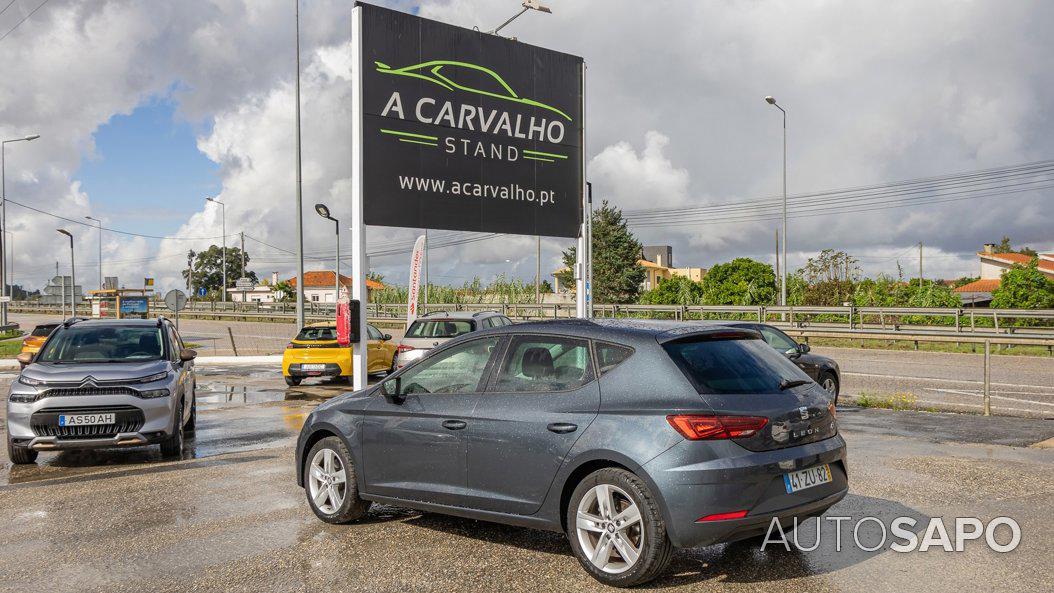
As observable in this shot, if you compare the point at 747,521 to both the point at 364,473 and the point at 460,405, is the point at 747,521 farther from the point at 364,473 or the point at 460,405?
the point at 364,473

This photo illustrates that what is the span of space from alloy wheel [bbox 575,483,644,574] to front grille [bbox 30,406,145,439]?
586 cm

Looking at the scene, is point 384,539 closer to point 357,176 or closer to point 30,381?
point 30,381

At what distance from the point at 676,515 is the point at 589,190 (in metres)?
13.0

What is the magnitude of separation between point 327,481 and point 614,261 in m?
64.6

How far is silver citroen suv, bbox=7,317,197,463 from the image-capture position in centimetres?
848

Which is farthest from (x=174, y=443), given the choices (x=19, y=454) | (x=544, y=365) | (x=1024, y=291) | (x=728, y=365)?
(x=1024, y=291)

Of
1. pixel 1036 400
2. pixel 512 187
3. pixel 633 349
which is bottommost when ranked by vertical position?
pixel 1036 400

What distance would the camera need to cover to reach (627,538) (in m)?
4.65

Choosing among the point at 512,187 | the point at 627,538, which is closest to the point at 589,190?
the point at 512,187

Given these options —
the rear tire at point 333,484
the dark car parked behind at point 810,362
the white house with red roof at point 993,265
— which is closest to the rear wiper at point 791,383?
the rear tire at point 333,484

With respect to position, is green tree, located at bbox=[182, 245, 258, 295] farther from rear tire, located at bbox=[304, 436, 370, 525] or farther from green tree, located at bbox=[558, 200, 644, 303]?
rear tire, located at bbox=[304, 436, 370, 525]

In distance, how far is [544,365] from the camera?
5.22 m

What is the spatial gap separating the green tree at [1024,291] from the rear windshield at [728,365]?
39.0 metres

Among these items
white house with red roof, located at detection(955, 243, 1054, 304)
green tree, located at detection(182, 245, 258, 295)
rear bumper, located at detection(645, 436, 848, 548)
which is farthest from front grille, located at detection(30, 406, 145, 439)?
green tree, located at detection(182, 245, 258, 295)
